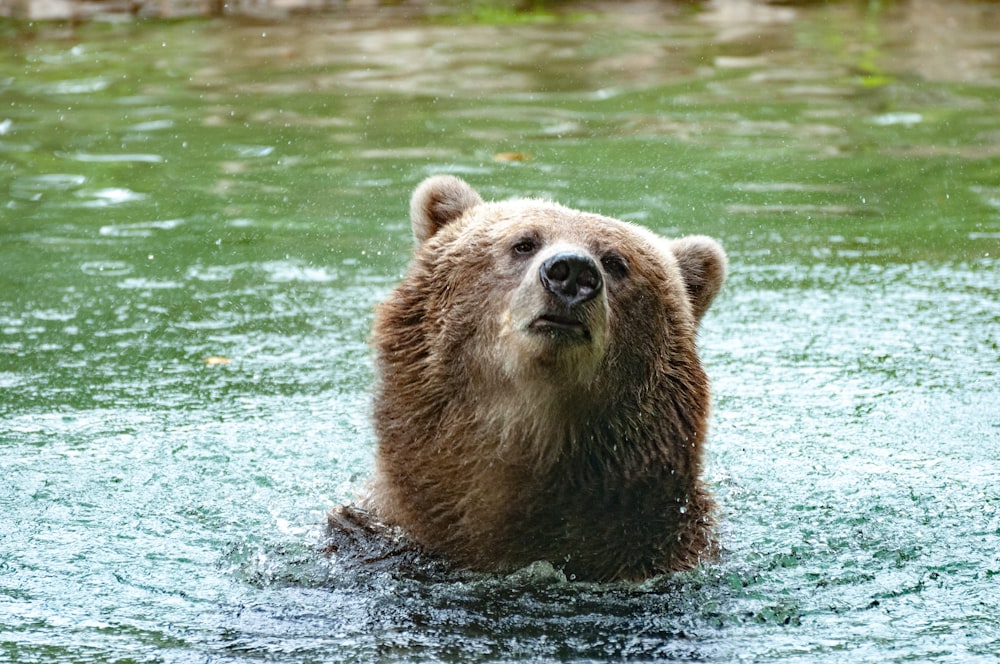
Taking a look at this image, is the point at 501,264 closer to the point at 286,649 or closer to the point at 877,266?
the point at 286,649

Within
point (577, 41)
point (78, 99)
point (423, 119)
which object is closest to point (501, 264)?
point (423, 119)

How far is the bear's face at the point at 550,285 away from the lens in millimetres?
5129

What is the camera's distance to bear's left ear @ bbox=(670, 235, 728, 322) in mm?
6148

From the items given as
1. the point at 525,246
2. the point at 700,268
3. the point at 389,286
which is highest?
the point at 525,246

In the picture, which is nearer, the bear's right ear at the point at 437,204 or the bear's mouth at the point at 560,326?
the bear's mouth at the point at 560,326

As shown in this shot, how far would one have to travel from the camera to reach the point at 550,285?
200 inches

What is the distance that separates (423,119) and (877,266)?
536 centimetres

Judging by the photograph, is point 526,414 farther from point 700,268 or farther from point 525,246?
point 700,268

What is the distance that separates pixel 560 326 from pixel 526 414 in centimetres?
49

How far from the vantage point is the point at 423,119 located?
14211 millimetres

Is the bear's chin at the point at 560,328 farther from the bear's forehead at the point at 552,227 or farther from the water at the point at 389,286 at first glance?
the water at the point at 389,286

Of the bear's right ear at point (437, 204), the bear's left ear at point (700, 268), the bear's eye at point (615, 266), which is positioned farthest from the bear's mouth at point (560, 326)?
the bear's right ear at point (437, 204)

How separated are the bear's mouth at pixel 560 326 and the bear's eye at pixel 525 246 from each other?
1.80 ft

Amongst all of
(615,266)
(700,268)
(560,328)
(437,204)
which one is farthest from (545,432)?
(437,204)
